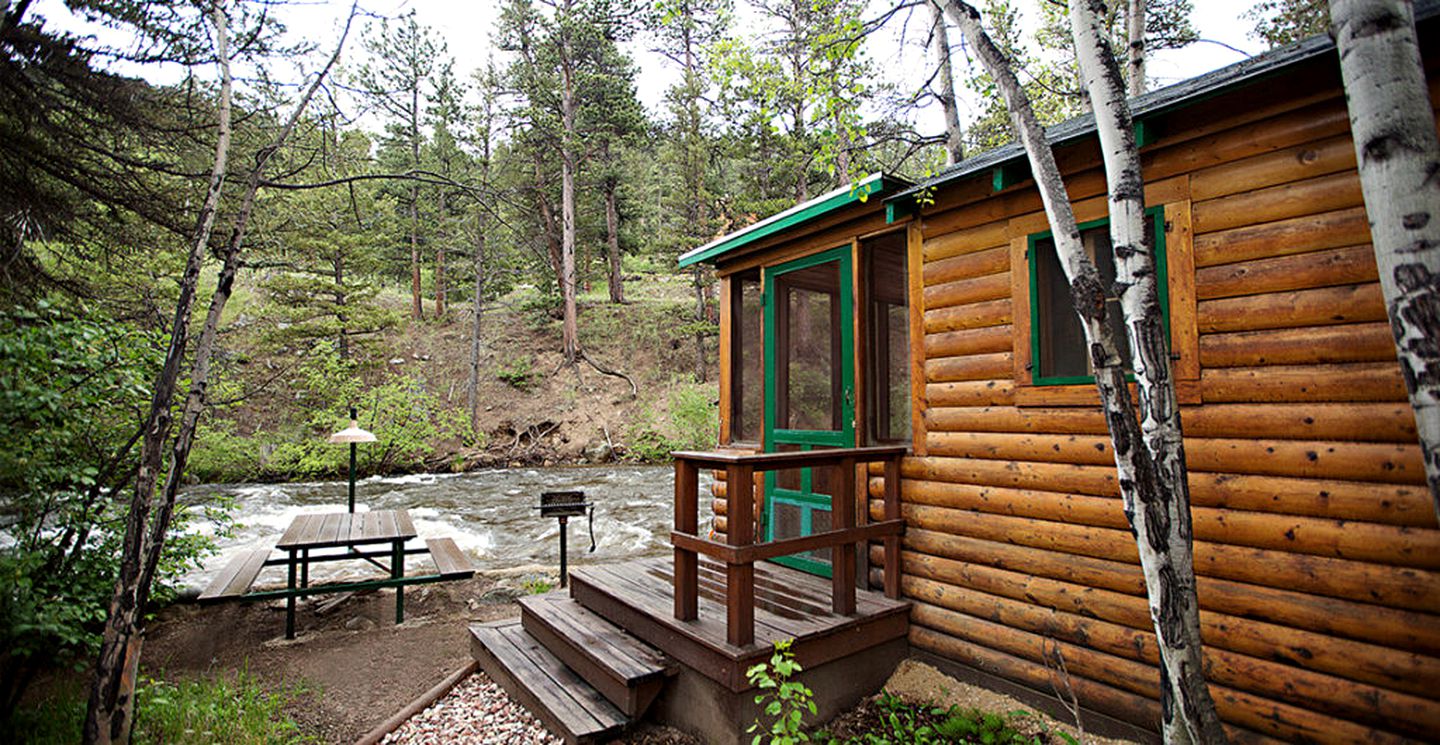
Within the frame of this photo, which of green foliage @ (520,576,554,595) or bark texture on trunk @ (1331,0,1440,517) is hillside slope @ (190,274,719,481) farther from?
bark texture on trunk @ (1331,0,1440,517)

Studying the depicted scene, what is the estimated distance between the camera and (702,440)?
1677 centimetres

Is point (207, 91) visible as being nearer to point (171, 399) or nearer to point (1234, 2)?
point (171, 399)

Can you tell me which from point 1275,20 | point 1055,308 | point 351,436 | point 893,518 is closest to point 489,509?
point 351,436

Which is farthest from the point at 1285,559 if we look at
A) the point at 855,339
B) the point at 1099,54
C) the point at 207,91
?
the point at 207,91

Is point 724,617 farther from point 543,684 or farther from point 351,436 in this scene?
point 351,436

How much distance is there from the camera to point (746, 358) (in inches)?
216

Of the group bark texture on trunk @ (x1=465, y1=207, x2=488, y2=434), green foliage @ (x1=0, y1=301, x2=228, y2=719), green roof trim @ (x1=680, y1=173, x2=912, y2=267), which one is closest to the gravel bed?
green foliage @ (x1=0, y1=301, x2=228, y2=719)

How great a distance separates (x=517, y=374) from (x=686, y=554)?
15577 mm

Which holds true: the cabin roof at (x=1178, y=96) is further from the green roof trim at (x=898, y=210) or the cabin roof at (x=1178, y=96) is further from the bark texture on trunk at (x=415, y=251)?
the bark texture on trunk at (x=415, y=251)

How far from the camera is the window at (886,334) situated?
172 inches

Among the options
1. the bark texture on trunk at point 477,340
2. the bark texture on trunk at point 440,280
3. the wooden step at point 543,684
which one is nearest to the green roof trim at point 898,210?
the wooden step at point 543,684

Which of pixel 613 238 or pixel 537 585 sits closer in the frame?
pixel 537 585

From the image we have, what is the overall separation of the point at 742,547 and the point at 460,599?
13.6 ft

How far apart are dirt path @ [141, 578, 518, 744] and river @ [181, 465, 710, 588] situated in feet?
4.20
